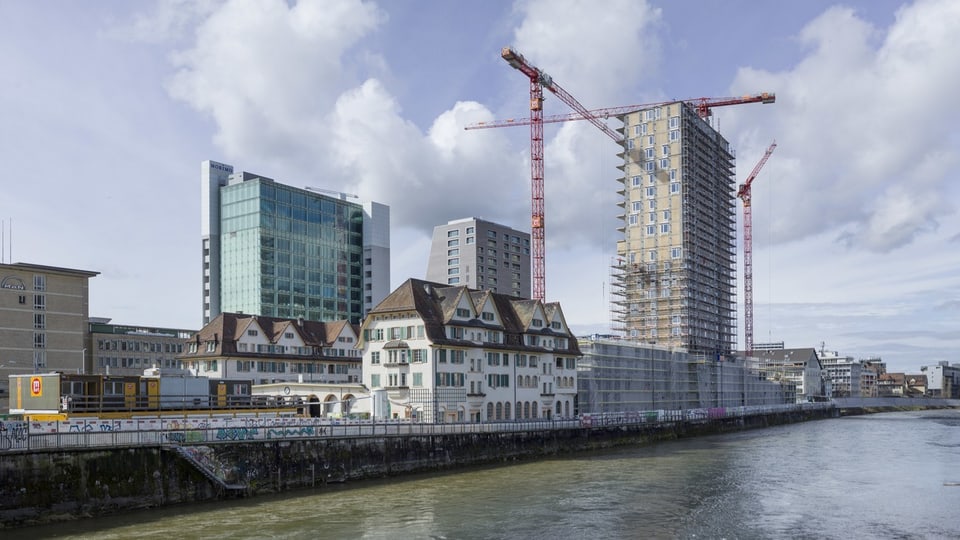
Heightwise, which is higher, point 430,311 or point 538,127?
point 538,127

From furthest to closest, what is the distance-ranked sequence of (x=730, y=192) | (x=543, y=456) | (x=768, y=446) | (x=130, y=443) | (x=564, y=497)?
(x=730, y=192) < (x=768, y=446) < (x=543, y=456) < (x=564, y=497) < (x=130, y=443)

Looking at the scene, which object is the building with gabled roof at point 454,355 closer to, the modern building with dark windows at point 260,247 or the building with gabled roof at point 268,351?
the building with gabled roof at point 268,351

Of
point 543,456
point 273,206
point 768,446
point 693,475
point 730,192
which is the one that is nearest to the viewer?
point 693,475

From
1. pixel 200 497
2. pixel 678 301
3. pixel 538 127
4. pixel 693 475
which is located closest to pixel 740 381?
pixel 678 301

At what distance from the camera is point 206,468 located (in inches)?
2154

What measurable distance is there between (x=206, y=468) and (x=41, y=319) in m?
78.4

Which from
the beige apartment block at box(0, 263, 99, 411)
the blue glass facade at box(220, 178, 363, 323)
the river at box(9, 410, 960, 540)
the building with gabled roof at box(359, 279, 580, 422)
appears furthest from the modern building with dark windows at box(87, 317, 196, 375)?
the river at box(9, 410, 960, 540)

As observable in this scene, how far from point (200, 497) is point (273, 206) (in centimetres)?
13579

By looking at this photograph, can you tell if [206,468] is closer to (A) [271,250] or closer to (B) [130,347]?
(B) [130,347]

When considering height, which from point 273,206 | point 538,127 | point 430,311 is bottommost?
point 430,311

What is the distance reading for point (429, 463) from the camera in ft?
235

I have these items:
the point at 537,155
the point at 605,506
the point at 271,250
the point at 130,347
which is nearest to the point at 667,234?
the point at 537,155

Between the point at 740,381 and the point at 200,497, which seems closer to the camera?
the point at 200,497

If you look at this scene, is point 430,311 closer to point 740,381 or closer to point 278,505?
point 278,505
